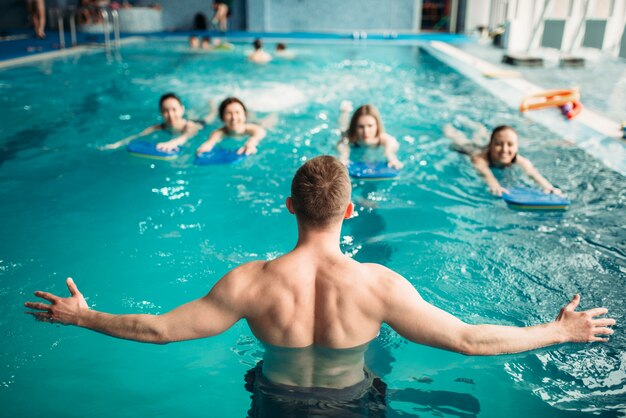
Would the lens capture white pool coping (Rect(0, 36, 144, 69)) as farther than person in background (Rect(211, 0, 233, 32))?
No

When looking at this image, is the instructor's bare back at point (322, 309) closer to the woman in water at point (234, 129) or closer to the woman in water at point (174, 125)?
the woman in water at point (234, 129)

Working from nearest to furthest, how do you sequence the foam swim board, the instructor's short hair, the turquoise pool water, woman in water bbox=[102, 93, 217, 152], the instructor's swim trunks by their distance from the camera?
1. the instructor's short hair
2. the instructor's swim trunks
3. the turquoise pool water
4. the foam swim board
5. woman in water bbox=[102, 93, 217, 152]

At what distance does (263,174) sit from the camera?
5.99 meters

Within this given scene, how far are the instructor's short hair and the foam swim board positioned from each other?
317 cm

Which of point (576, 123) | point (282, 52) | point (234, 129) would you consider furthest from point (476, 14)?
point (234, 129)

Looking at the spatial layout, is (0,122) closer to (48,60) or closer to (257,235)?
(257,235)

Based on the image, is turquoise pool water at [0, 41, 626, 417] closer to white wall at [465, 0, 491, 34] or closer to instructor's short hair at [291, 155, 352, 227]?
instructor's short hair at [291, 155, 352, 227]

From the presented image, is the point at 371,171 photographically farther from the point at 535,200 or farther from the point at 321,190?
the point at 321,190

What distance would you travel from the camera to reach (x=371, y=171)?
18.1ft

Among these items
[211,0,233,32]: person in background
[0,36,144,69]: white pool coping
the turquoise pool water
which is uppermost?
[211,0,233,32]: person in background

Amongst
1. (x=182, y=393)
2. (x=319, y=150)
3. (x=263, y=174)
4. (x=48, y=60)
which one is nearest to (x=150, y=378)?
(x=182, y=393)

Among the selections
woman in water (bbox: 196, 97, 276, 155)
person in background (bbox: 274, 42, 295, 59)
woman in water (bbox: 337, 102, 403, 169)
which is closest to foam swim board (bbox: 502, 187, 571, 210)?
woman in water (bbox: 337, 102, 403, 169)

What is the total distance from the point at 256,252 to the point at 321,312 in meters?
2.21

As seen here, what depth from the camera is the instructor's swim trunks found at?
2.12 metres
